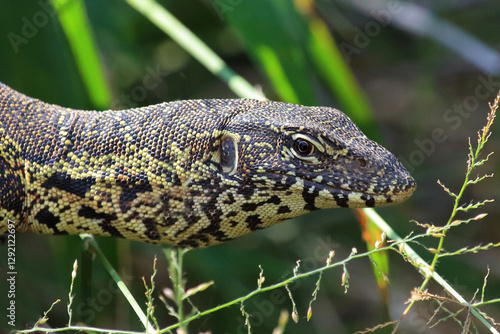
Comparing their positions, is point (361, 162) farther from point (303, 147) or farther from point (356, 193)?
point (303, 147)

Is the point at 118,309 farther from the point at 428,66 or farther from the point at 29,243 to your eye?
the point at 428,66

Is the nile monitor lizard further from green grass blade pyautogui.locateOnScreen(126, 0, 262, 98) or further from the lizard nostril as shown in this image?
green grass blade pyautogui.locateOnScreen(126, 0, 262, 98)

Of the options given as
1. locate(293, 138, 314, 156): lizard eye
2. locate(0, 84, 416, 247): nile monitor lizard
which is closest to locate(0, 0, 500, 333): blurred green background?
locate(0, 84, 416, 247): nile monitor lizard

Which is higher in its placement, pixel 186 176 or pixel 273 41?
pixel 273 41

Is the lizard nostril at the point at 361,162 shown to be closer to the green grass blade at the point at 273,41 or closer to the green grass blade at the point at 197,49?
the green grass blade at the point at 197,49

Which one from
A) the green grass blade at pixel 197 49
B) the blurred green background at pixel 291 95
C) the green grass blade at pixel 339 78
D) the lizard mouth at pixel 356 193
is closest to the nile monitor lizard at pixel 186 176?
the lizard mouth at pixel 356 193

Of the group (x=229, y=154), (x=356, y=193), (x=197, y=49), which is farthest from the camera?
(x=197, y=49)

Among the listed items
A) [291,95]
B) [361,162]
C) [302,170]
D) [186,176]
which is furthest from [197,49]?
[361,162]

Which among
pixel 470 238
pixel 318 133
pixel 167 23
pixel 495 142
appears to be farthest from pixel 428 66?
pixel 318 133
